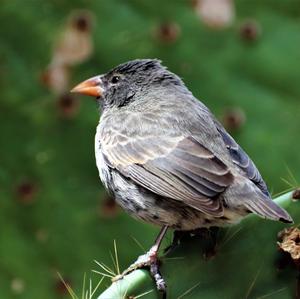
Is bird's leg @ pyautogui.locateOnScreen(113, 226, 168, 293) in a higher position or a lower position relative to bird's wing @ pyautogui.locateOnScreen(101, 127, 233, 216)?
lower

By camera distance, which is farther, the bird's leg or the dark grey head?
the dark grey head

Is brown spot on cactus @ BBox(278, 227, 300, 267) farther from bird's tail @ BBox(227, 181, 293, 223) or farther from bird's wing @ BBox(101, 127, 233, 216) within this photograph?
bird's wing @ BBox(101, 127, 233, 216)

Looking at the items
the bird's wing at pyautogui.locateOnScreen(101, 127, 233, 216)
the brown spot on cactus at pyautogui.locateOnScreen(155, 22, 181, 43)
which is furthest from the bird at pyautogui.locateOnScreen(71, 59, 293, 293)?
the brown spot on cactus at pyautogui.locateOnScreen(155, 22, 181, 43)

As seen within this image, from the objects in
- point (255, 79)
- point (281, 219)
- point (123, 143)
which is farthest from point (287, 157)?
point (281, 219)

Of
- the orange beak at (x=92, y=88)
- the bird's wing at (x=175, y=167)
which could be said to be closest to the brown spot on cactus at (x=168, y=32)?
the orange beak at (x=92, y=88)

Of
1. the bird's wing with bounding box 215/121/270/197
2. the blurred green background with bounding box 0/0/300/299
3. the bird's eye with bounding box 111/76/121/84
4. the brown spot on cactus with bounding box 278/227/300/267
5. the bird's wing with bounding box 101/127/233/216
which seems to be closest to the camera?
A: the brown spot on cactus with bounding box 278/227/300/267

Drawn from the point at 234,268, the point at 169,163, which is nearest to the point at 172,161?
the point at 169,163

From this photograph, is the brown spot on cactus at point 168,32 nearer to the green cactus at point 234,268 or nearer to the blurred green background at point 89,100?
the blurred green background at point 89,100

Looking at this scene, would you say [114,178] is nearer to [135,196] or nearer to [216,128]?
[135,196]
